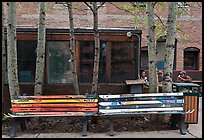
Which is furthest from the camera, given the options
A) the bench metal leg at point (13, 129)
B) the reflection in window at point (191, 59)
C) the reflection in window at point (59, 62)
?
the reflection in window at point (191, 59)

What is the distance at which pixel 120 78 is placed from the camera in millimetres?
8141

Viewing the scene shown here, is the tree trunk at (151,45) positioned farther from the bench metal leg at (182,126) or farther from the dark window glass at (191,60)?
the dark window glass at (191,60)

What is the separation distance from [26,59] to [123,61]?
313 cm

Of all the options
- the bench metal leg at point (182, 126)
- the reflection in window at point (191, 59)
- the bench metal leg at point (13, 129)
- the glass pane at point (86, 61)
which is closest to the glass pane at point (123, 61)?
the glass pane at point (86, 61)

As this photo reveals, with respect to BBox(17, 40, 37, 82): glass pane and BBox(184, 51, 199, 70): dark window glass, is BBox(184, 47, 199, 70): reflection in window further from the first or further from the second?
BBox(17, 40, 37, 82): glass pane

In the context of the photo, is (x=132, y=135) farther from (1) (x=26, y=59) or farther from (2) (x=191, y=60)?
(2) (x=191, y=60)

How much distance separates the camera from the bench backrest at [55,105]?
601 cm

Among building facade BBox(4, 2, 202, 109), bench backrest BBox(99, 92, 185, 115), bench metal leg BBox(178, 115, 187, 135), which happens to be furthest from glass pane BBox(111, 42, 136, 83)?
bench metal leg BBox(178, 115, 187, 135)

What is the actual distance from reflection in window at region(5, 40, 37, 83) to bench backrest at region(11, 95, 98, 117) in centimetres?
210

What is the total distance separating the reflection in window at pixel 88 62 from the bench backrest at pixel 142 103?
2.17 metres

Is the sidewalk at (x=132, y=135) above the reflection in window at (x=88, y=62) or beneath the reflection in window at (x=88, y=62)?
beneath

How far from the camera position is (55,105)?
6066 mm

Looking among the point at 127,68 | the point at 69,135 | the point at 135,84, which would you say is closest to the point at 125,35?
the point at 127,68

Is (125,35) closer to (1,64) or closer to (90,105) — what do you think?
(90,105)
